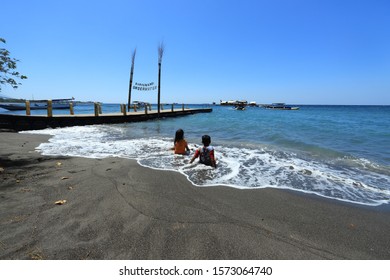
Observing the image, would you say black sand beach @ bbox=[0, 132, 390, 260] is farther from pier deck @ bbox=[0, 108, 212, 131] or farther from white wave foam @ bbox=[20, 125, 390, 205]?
pier deck @ bbox=[0, 108, 212, 131]

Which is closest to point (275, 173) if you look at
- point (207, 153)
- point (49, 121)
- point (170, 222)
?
point (207, 153)

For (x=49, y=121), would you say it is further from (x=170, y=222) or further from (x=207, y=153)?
(x=170, y=222)

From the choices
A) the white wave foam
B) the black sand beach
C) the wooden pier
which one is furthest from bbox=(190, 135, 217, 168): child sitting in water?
the wooden pier

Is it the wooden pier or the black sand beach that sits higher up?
the wooden pier

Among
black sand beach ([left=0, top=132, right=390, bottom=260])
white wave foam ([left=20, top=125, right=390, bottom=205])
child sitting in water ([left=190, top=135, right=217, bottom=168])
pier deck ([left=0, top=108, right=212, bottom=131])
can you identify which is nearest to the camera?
black sand beach ([left=0, top=132, right=390, bottom=260])

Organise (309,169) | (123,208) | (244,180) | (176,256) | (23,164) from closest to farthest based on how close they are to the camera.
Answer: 1. (176,256)
2. (123,208)
3. (244,180)
4. (23,164)
5. (309,169)

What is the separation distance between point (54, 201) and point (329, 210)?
4410 millimetres

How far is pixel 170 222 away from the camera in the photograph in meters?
2.77

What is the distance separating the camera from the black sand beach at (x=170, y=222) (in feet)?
7.31

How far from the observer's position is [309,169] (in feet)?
19.3

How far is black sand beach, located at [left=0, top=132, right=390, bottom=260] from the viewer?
2.23 m
